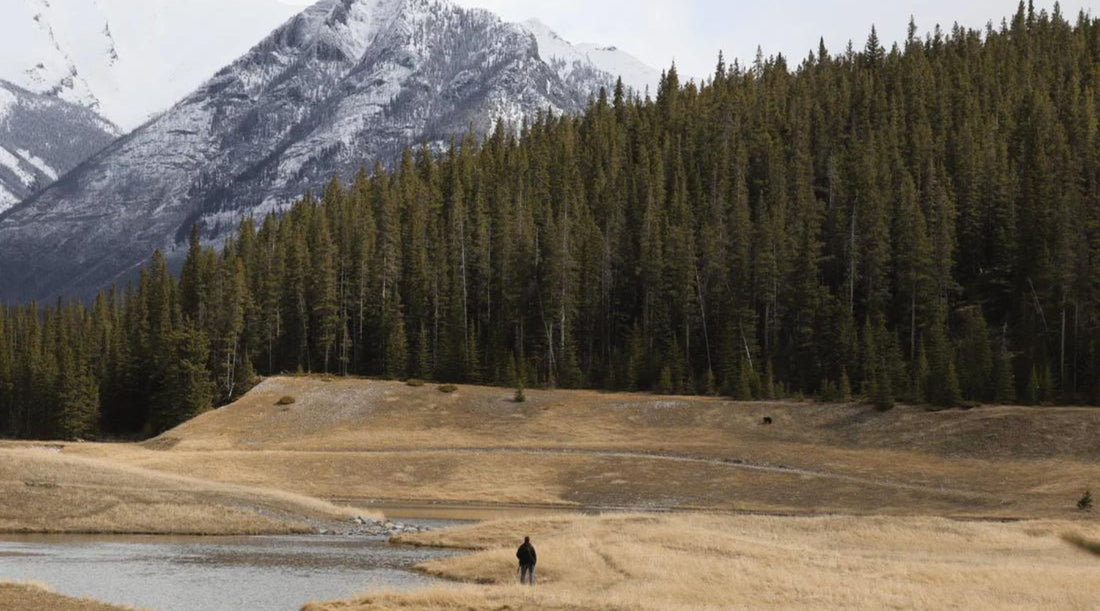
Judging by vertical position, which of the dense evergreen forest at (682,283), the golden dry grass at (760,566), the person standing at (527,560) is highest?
the dense evergreen forest at (682,283)

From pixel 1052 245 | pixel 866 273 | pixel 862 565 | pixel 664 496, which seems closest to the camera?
pixel 862 565

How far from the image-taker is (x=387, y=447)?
97750 mm

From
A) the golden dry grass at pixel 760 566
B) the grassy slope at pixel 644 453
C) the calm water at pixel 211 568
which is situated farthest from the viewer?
the grassy slope at pixel 644 453

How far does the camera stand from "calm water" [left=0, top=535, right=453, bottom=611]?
3847cm

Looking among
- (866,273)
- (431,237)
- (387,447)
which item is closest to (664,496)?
(387,447)

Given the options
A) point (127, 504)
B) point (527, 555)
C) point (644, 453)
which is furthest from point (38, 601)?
point (644, 453)

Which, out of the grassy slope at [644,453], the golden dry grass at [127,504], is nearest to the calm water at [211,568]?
the golden dry grass at [127,504]

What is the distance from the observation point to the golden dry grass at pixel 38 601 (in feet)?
104

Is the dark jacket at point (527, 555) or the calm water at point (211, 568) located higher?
the dark jacket at point (527, 555)

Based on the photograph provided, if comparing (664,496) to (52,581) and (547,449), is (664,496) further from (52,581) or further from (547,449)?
(52,581)

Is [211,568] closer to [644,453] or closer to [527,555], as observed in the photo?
[527,555]

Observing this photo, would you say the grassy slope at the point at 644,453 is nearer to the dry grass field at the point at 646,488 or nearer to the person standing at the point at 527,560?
the dry grass field at the point at 646,488

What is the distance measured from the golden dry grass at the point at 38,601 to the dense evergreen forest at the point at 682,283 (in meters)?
79.1

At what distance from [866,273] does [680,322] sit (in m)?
22.0
